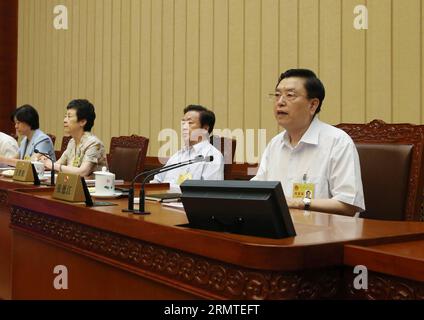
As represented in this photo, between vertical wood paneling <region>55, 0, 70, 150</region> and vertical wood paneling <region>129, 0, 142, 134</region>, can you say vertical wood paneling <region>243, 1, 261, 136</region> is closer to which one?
vertical wood paneling <region>129, 0, 142, 134</region>

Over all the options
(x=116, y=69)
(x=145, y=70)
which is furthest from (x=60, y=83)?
(x=145, y=70)

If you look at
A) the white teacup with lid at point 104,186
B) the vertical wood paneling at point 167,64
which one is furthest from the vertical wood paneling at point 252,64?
the white teacup with lid at point 104,186

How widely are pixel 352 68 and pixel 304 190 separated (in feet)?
5.12

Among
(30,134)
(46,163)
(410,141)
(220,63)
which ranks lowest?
(46,163)

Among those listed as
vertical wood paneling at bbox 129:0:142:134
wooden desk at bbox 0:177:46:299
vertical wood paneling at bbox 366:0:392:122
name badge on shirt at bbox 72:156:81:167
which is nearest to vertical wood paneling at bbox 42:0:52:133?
vertical wood paneling at bbox 129:0:142:134

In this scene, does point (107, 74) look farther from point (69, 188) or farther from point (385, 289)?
point (385, 289)

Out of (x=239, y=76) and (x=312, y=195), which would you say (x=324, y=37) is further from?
(x=312, y=195)

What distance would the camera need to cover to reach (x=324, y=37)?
3.74 metres

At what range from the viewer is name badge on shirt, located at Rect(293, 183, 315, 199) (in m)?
2.29

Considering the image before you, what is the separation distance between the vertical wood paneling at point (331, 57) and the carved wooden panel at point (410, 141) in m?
1.22

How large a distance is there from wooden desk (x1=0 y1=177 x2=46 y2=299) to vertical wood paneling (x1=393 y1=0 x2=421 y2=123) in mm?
2249

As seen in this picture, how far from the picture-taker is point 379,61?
11.2 ft

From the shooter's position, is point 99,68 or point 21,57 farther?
point 21,57
